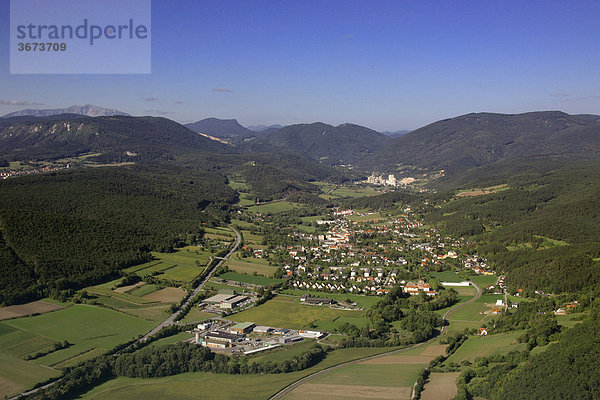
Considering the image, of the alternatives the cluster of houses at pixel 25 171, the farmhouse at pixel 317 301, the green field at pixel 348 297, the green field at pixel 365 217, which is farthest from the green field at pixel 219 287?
the cluster of houses at pixel 25 171

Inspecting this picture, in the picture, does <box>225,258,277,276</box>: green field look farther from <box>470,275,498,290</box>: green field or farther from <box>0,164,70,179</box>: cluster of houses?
<box>0,164,70,179</box>: cluster of houses

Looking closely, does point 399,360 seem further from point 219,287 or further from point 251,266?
point 251,266

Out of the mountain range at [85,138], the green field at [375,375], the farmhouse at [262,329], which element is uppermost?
the mountain range at [85,138]

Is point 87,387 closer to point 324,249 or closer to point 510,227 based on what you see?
point 324,249

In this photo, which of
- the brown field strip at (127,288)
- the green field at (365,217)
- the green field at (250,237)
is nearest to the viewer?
the brown field strip at (127,288)

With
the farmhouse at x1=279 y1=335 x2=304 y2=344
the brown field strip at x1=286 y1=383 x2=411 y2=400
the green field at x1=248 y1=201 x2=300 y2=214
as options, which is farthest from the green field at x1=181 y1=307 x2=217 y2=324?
the green field at x1=248 y1=201 x2=300 y2=214

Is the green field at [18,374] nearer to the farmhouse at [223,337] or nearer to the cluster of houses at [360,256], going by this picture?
the farmhouse at [223,337]

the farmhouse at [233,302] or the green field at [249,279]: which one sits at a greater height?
the green field at [249,279]
